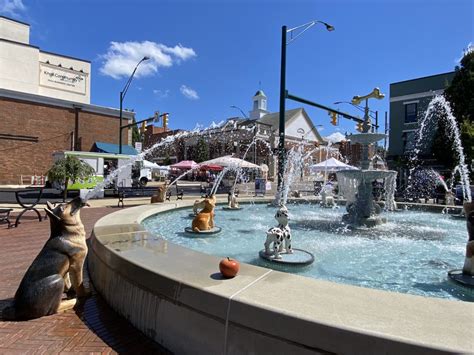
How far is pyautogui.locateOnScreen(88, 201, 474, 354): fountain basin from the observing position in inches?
87.4

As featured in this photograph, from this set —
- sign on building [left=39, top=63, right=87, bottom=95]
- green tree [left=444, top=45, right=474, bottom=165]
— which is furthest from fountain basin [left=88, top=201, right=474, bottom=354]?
sign on building [left=39, top=63, right=87, bottom=95]

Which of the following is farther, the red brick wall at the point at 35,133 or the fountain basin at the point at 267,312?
the red brick wall at the point at 35,133

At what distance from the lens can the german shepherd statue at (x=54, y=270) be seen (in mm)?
3799

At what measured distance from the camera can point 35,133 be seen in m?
31.6

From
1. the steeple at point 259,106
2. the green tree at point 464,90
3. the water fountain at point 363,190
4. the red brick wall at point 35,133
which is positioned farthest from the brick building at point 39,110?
the steeple at point 259,106

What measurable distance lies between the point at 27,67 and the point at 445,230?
39.3m

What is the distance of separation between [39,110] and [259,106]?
173 feet

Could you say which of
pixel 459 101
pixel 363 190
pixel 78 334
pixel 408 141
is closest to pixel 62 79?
pixel 363 190

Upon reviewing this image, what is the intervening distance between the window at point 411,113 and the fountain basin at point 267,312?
42662mm

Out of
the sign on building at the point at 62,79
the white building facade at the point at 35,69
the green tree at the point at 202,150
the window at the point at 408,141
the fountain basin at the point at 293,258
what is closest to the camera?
the fountain basin at the point at 293,258

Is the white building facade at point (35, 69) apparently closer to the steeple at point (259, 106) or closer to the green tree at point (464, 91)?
the green tree at point (464, 91)

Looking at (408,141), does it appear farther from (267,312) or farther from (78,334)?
(78,334)

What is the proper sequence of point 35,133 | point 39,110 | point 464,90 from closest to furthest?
point 464,90, point 35,133, point 39,110

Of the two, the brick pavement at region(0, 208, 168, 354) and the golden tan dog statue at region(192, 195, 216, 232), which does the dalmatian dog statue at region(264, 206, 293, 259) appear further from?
the brick pavement at region(0, 208, 168, 354)
